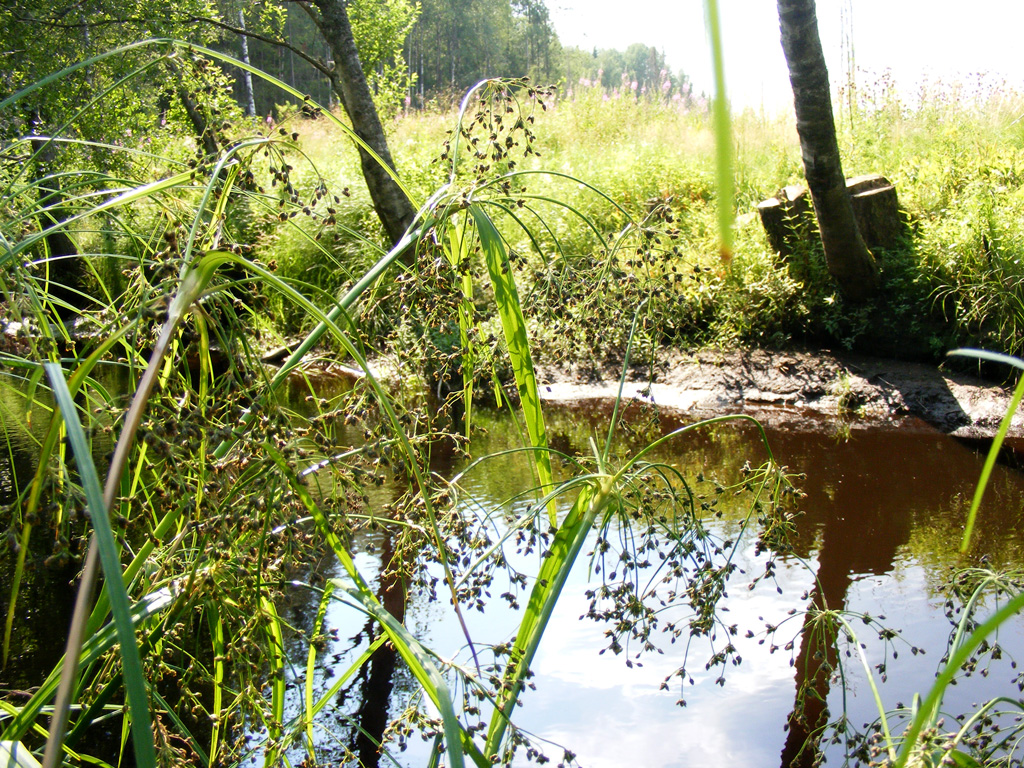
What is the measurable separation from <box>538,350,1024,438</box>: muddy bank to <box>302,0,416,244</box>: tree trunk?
80.2 inches

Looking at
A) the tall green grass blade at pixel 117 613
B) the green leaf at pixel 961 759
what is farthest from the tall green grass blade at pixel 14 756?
the green leaf at pixel 961 759

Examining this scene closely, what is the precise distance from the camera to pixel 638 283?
6.52ft

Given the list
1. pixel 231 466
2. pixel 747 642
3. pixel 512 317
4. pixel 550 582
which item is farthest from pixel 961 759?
pixel 747 642

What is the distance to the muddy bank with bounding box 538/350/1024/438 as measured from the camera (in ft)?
20.1

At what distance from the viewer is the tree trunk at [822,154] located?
5.78 meters

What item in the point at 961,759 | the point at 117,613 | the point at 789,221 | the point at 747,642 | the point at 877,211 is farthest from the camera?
the point at 789,221

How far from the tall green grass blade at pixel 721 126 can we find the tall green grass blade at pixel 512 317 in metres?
1.25

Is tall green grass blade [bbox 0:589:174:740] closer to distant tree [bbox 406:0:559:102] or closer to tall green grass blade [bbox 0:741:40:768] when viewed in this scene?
tall green grass blade [bbox 0:741:40:768]

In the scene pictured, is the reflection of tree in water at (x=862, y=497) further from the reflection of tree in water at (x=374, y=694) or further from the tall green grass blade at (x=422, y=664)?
the tall green grass blade at (x=422, y=664)

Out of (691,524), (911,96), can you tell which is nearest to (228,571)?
(691,524)

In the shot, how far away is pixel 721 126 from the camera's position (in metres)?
0.25

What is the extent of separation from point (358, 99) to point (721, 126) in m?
6.77

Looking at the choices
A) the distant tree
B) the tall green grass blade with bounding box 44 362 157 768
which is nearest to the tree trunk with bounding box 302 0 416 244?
the tall green grass blade with bounding box 44 362 157 768

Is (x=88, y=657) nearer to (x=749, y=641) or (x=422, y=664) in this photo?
(x=422, y=664)
